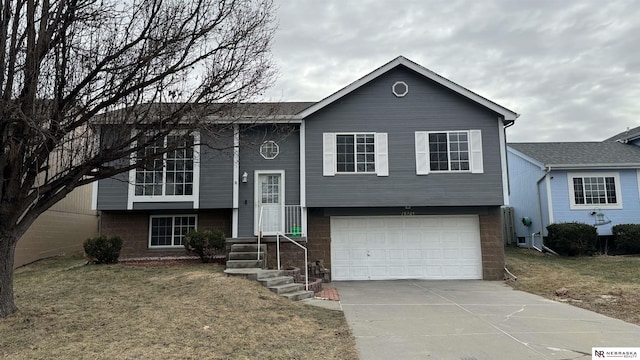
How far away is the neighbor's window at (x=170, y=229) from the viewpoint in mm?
14461

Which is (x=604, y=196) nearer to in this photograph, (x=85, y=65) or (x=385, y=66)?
(x=385, y=66)

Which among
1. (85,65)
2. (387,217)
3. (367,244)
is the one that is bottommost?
(367,244)

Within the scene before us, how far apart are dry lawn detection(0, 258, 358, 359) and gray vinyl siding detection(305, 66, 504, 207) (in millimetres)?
5283

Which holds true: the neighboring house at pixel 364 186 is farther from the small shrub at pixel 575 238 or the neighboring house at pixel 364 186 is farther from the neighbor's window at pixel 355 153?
the small shrub at pixel 575 238

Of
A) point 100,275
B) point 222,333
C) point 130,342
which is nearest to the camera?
point 130,342

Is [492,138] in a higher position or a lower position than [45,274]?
higher

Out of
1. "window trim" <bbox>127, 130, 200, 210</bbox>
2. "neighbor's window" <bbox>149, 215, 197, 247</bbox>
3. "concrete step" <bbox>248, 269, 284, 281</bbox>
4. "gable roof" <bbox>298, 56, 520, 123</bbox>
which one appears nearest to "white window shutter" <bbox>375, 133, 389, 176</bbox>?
"gable roof" <bbox>298, 56, 520, 123</bbox>

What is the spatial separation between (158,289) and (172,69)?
15.0 ft

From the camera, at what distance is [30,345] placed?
5.64 metres

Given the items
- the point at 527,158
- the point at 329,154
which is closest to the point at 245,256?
the point at 329,154

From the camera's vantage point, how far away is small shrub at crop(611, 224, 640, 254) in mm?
16516

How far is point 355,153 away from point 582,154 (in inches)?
457

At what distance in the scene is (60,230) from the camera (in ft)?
56.2

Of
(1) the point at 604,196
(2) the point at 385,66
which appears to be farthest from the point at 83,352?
(1) the point at 604,196
